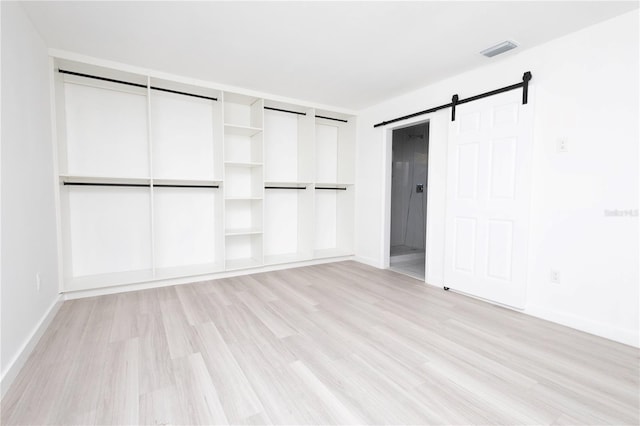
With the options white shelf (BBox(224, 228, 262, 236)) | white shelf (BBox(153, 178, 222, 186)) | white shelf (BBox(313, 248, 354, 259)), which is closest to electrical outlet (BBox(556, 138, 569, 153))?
white shelf (BBox(313, 248, 354, 259))

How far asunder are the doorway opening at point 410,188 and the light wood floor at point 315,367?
10.5 feet

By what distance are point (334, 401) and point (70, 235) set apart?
10.7 feet

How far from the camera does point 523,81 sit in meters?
2.64

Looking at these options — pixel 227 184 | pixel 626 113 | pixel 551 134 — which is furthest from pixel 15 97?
pixel 626 113

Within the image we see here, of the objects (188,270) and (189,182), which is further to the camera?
(189,182)

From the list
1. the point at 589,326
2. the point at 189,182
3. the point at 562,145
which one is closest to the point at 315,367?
the point at 589,326

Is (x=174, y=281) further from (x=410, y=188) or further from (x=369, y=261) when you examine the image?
(x=410, y=188)

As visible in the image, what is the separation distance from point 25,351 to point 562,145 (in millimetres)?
4188

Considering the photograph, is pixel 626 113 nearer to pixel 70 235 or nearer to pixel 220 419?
pixel 220 419

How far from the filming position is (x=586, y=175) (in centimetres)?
232

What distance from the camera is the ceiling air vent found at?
253 cm

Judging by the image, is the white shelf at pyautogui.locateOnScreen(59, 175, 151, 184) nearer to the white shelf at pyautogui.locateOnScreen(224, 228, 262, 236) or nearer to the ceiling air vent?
the white shelf at pyautogui.locateOnScreen(224, 228, 262, 236)

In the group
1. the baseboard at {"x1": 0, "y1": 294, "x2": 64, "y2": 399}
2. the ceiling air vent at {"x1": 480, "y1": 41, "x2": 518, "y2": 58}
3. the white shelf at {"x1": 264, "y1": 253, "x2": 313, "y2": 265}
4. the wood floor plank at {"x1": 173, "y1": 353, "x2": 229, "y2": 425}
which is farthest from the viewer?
the white shelf at {"x1": 264, "y1": 253, "x2": 313, "y2": 265}

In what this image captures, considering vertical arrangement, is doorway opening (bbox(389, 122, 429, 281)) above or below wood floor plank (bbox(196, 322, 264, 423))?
above
